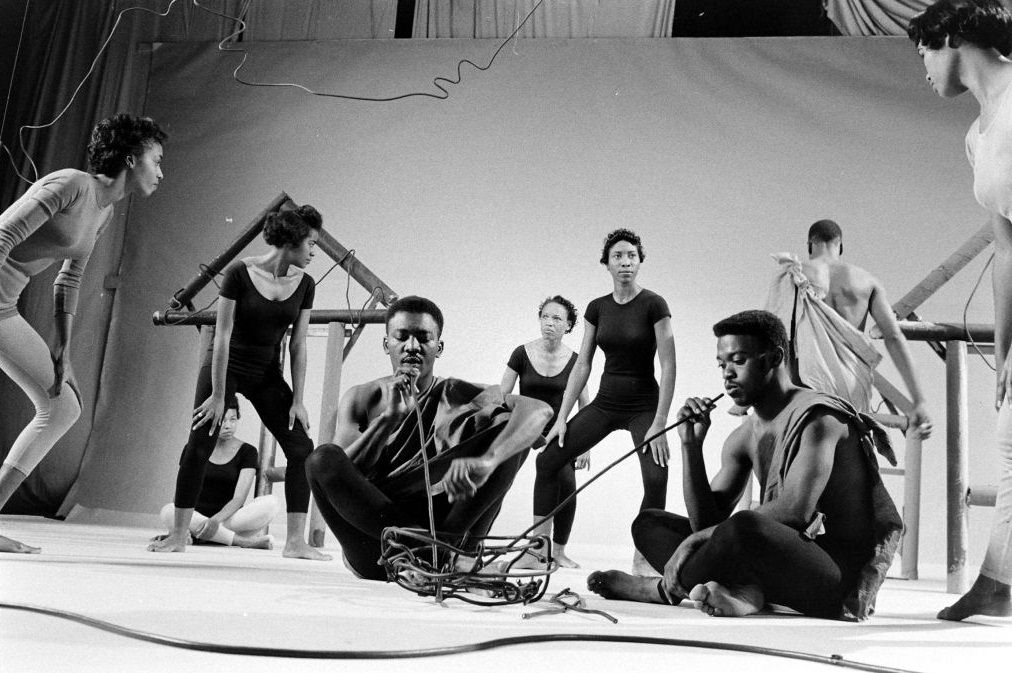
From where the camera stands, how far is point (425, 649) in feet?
3.55

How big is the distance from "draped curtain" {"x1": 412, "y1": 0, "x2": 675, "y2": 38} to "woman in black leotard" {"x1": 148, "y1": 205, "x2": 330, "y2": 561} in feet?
5.49

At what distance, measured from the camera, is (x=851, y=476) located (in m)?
1.64

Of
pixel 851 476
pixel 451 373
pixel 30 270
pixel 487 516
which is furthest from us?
pixel 451 373

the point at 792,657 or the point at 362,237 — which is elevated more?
the point at 362,237

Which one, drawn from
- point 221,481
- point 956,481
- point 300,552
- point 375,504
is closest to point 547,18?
point 221,481

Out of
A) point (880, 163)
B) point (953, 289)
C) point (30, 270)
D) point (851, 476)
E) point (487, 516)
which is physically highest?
point (880, 163)

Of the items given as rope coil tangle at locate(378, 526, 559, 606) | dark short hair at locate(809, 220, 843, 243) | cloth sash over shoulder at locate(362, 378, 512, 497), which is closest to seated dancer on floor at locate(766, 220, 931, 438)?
dark short hair at locate(809, 220, 843, 243)

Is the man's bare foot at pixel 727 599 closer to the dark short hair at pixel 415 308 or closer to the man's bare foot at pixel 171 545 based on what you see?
the dark short hair at pixel 415 308

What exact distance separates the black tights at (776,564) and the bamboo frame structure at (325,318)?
5.00ft

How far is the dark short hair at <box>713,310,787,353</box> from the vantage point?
1676mm

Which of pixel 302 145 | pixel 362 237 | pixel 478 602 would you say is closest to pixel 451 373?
pixel 362 237

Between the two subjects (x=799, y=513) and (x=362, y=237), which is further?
(x=362, y=237)

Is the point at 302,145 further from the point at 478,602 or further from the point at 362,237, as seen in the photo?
the point at 478,602

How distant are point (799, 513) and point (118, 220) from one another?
3.81m
